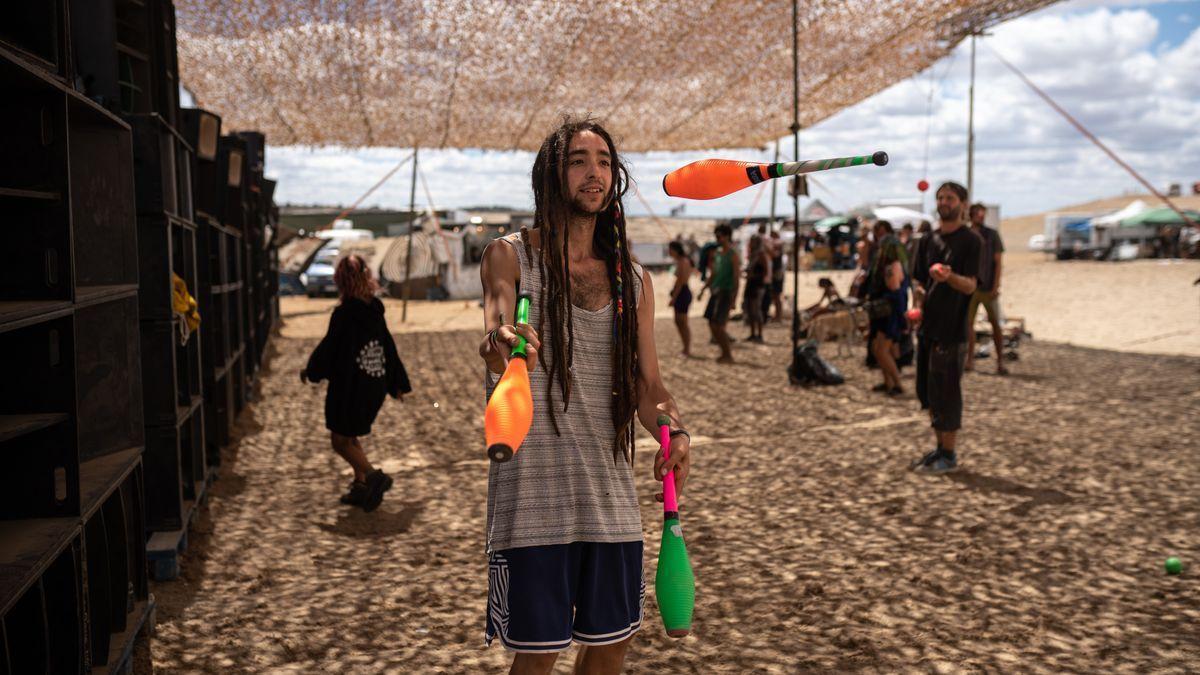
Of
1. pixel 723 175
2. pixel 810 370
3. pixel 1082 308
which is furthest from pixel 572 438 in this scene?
pixel 1082 308

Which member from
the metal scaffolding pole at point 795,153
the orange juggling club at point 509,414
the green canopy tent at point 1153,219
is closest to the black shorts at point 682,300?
the metal scaffolding pole at point 795,153

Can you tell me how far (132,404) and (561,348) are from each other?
7.38 ft

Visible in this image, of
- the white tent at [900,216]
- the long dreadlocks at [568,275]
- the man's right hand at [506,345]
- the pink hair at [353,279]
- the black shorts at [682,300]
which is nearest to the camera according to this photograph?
Result: the man's right hand at [506,345]

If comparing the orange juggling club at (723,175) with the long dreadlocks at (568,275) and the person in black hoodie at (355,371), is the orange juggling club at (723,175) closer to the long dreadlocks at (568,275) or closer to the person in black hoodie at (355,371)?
the long dreadlocks at (568,275)

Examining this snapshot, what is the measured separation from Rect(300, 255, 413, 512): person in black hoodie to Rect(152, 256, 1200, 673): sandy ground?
26cm

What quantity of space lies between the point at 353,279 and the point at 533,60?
347 inches

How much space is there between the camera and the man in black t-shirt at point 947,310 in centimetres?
661

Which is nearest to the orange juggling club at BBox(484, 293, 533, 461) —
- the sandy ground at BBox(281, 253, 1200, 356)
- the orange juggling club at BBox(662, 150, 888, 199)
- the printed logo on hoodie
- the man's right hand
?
the man's right hand

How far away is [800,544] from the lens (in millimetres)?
5477

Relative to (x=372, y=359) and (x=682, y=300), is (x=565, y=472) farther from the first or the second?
(x=682, y=300)

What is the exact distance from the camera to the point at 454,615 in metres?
4.44

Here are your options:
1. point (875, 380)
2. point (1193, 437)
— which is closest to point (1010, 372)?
point (875, 380)

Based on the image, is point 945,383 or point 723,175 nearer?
point 723,175

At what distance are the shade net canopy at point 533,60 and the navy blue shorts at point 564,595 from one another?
10469 mm
